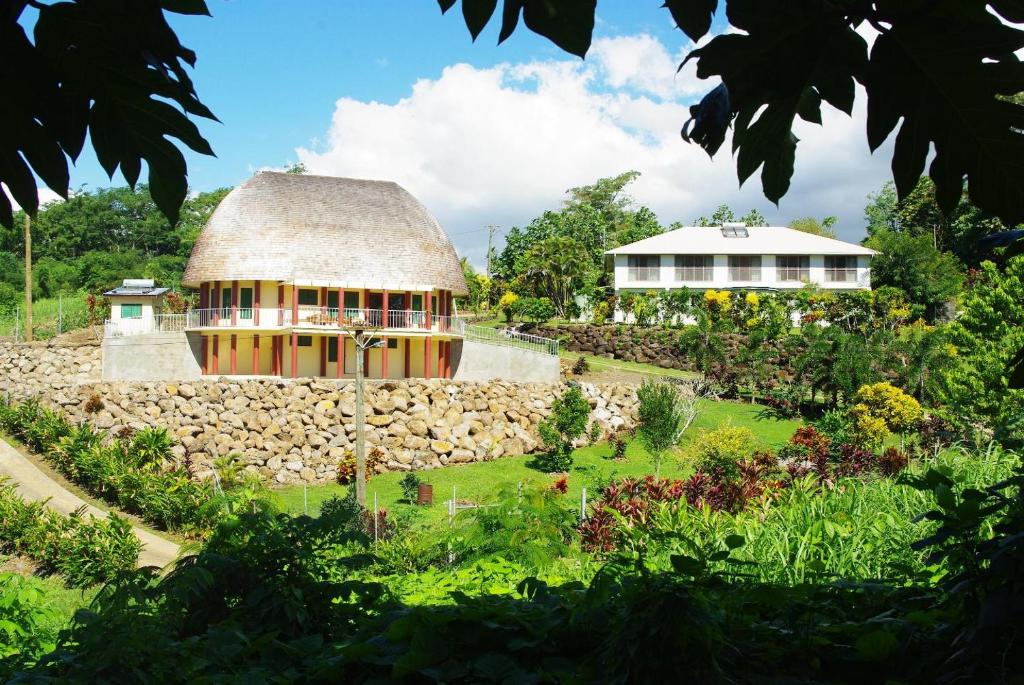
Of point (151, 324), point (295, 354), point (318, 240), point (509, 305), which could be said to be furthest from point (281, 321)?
point (509, 305)

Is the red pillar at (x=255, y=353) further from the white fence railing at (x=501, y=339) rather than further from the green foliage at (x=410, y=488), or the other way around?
the green foliage at (x=410, y=488)

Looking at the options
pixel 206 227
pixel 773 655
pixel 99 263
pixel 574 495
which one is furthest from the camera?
pixel 99 263

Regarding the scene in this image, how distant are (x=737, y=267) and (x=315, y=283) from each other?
20369 mm

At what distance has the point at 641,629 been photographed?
186 cm

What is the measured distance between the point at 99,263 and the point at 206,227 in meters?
13.8

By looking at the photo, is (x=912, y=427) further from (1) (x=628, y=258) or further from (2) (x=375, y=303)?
(1) (x=628, y=258)

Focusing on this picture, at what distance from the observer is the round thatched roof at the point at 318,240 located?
24844 millimetres

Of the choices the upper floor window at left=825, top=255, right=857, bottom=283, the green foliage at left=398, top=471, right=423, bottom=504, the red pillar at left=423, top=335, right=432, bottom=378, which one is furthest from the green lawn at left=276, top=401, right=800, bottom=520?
the upper floor window at left=825, top=255, right=857, bottom=283

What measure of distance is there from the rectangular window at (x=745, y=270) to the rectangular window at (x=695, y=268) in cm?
87

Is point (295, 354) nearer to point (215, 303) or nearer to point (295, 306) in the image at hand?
point (295, 306)

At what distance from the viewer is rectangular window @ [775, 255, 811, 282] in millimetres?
37438

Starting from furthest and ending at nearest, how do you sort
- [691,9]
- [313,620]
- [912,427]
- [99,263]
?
[99,263]
[912,427]
[313,620]
[691,9]

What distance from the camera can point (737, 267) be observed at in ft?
123

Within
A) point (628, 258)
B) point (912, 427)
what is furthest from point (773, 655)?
point (628, 258)
